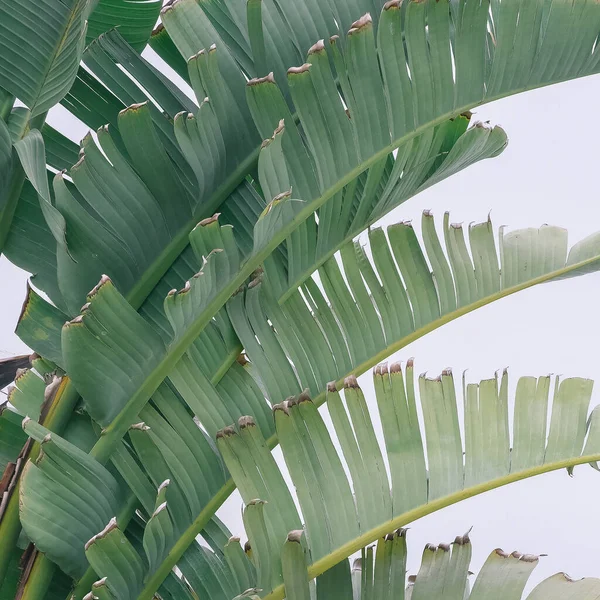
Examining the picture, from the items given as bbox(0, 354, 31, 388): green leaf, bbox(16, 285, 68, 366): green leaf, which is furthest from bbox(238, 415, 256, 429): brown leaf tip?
bbox(0, 354, 31, 388): green leaf

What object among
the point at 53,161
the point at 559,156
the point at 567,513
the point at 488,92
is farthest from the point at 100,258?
the point at 559,156

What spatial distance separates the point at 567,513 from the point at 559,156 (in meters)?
0.84

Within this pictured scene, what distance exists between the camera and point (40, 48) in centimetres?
68

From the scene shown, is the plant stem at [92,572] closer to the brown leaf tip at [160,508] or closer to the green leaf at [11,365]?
the brown leaf tip at [160,508]

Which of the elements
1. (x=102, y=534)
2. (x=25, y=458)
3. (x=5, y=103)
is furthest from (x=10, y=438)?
(x=5, y=103)

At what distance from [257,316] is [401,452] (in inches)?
8.2

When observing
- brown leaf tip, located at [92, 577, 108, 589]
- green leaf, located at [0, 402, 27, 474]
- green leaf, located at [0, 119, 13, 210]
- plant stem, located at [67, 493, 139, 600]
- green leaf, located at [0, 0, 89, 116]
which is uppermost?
green leaf, located at [0, 0, 89, 116]

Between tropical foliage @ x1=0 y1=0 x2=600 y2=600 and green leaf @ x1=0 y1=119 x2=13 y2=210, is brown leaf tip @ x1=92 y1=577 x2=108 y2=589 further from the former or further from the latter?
green leaf @ x1=0 y1=119 x2=13 y2=210

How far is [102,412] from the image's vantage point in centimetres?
64

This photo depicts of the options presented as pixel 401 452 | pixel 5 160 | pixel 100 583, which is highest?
pixel 5 160

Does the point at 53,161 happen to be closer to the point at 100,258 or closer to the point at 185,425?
the point at 100,258

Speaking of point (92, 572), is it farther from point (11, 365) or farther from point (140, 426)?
point (11, 365)

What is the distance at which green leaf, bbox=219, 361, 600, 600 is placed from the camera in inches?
25.1

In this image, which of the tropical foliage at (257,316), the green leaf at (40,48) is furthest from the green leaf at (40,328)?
the green leaf at (40,48)
